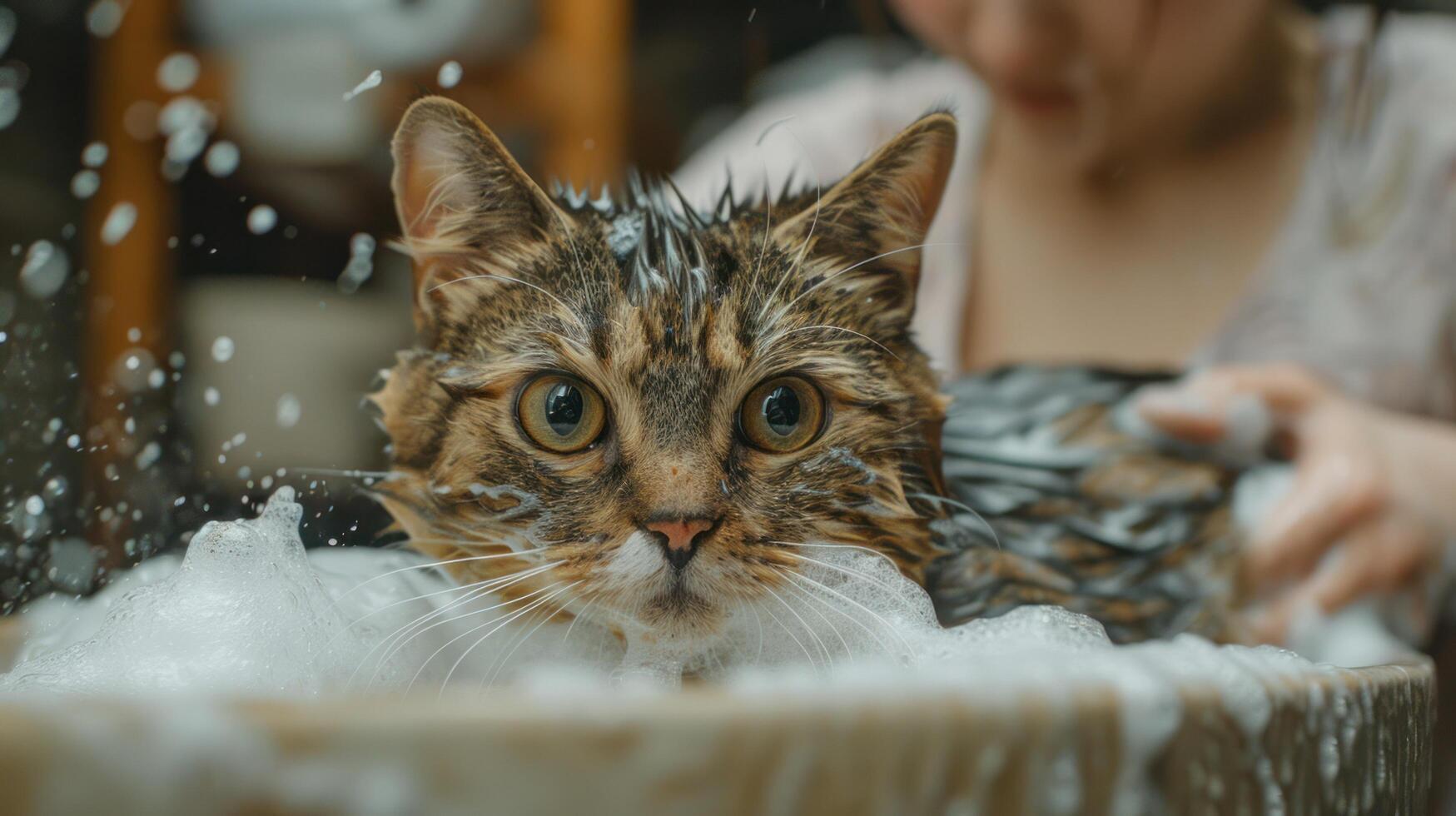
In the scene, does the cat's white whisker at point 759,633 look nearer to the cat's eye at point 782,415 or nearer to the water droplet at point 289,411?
the cat's eye at point 782,415

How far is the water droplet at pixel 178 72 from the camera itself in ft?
2.16

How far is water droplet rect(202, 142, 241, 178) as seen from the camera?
0.47 m

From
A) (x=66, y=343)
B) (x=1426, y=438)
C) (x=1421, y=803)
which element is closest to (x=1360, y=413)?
(x=1426, y=438)

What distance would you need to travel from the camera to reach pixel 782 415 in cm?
27

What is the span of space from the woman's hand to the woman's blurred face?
15 cm

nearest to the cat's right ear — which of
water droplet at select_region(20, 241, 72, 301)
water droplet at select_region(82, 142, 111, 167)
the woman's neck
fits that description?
water droplet at select_region(20, 241, 72, 301)

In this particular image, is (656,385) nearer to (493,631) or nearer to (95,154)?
(493,631)

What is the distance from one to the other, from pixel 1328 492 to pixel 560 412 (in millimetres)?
398

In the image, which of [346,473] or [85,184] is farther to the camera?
[85,184]

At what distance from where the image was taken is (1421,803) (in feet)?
0.95

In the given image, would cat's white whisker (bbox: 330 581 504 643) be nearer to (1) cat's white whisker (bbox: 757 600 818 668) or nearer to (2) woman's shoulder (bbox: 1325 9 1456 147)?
(1) cat's white whisker (bbox: 757 600 818 668)

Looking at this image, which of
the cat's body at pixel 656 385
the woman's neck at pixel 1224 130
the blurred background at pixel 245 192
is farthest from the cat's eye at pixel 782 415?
the woman's neck at pixel 1224 130

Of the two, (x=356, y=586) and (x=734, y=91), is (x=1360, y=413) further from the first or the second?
(x=356, y=586)

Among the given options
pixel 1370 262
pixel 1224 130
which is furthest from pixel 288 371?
pixel 1370 262
